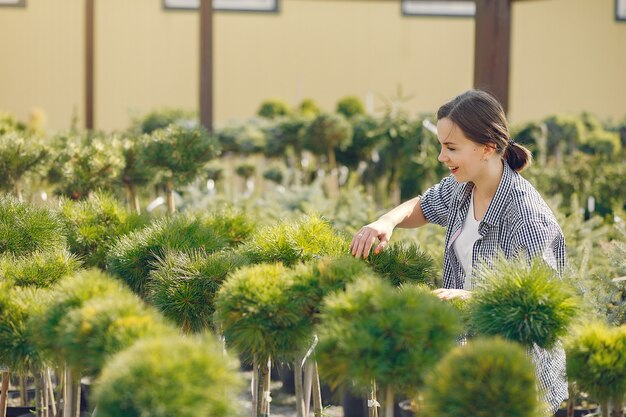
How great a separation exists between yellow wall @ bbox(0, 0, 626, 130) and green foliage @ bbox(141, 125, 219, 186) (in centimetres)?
1182

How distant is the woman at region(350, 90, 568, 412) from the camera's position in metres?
2.28

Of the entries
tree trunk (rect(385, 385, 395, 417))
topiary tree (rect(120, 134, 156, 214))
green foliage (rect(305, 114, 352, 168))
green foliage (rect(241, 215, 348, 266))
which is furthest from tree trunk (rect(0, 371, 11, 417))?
green foliage (rect(305, 114, 352, 168))

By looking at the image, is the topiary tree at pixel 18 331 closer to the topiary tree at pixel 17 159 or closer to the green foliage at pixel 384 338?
the green foliage at pixel 384 338

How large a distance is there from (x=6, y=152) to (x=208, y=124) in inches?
112

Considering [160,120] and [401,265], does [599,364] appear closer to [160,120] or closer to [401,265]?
[401,265]

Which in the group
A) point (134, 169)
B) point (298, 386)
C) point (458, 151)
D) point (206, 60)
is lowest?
point (298, 386)

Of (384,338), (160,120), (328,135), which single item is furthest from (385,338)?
(160,120)

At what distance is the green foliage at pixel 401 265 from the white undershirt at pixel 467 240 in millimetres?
377

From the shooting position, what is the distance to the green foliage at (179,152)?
9.60ft

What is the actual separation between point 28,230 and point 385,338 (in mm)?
1127

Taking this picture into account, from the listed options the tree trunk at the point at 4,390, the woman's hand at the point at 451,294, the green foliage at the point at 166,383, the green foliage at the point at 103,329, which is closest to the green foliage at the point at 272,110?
the tree trunk at the point at 4,390

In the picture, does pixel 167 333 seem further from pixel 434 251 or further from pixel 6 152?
pixel 434 251

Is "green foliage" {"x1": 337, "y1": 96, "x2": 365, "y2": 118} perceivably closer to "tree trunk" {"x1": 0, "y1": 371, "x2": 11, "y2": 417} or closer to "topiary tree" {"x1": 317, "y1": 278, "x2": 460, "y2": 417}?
"tree trunk" {"x1": 0, "y1": 371, "x2": 11, "y2": 417}

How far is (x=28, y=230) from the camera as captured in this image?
7.44 feet
